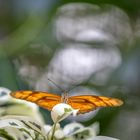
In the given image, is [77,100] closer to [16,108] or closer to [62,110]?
[62,110]

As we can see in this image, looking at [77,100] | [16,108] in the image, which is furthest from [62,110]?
[16,108]

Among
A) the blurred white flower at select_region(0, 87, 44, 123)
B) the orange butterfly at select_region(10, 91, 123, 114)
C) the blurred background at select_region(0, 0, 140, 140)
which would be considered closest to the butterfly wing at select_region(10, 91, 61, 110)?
the orange butterfly at select_region(10, 91, 123, 114)

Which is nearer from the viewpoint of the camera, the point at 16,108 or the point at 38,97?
the point at 38,97

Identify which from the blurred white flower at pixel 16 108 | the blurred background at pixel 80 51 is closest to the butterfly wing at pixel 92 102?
the blurred white flower at pixel 16 108

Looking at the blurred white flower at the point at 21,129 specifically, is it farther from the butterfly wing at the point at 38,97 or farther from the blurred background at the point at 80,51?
the blurred background at the point at 80,51

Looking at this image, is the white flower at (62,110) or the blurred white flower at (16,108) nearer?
the white flower at (62,110)

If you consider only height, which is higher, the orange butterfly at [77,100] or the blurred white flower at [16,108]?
the blurred white flower at [16,108]

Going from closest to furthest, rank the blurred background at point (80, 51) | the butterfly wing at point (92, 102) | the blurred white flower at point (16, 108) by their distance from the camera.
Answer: the butterfly wing at point (92, 102), the blurred white flower at point (16, 108), the blurred background at point (80, 51)
